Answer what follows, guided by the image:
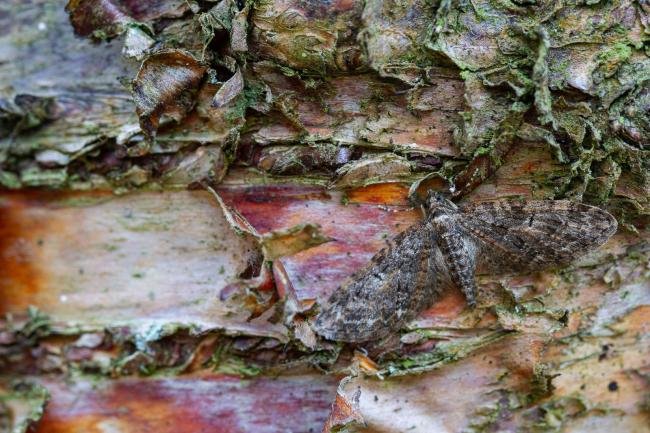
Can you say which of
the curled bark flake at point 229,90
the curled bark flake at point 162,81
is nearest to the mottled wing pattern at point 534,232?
the curled bark flake at point 229,90

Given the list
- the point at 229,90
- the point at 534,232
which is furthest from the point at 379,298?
the point at 229,90

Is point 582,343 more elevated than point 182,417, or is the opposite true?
point 582,343

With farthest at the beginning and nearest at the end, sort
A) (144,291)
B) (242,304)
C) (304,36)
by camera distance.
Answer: (144,291) → (242,304) → (304,36)

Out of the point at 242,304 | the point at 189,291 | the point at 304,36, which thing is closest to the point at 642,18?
the point at 304,36

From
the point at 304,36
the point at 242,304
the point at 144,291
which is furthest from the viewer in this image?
the point at 144,291

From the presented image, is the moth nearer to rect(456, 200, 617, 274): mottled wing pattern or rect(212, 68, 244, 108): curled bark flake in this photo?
rect(456, 200, 617, 274): mottled wing pattern

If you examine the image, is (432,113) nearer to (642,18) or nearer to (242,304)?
(642,18)

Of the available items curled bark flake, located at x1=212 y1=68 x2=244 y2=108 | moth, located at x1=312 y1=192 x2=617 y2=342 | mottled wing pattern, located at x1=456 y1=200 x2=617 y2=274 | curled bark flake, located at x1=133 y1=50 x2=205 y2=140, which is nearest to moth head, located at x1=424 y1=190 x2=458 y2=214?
moth, located at x1=312 y1=192 x2=617 y2=342

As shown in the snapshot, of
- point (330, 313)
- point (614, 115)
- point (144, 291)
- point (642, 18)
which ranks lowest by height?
point (144, 291)
